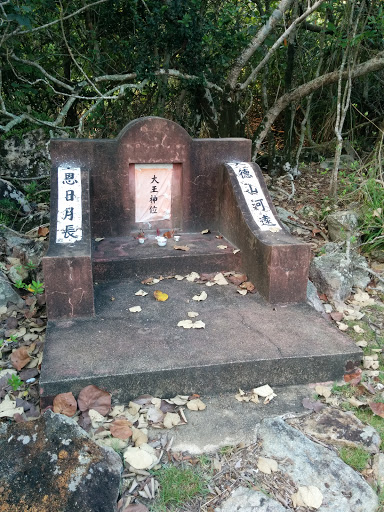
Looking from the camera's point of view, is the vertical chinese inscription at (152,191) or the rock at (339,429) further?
the vertical chinese inscription at (152,191)

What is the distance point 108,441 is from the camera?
241 centimetres

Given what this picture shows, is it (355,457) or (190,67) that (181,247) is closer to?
(355,457)

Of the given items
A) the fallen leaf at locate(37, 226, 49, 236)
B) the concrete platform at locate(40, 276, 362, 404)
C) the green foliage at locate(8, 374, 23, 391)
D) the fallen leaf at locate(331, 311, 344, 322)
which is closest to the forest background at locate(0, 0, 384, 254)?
the fallen leaf at locate(37, 226, 49, 236)

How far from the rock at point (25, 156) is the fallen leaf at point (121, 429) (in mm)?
4341

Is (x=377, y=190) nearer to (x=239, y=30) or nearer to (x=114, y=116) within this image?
(x=239, y=30)

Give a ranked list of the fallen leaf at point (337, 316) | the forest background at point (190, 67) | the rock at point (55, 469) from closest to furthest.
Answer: the rock at point (55, 469) → the fallen leaf at point (337, 316) → the forest background at point (190, 67)

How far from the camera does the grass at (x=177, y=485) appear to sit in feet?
6.96

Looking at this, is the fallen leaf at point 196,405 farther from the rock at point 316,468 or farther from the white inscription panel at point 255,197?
the white inscription panel at point 255,197

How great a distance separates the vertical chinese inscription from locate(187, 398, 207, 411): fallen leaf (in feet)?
7.66

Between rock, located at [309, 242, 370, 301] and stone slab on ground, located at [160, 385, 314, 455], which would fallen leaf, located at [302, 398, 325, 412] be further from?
rock, located at [309, 242, 370, 301]

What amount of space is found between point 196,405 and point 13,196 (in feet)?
13.3

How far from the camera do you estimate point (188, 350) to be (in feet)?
9.64

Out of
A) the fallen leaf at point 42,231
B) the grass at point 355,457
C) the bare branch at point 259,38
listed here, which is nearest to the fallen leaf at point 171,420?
the grass at point 355,457

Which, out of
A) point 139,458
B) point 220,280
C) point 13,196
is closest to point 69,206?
point 220,280
